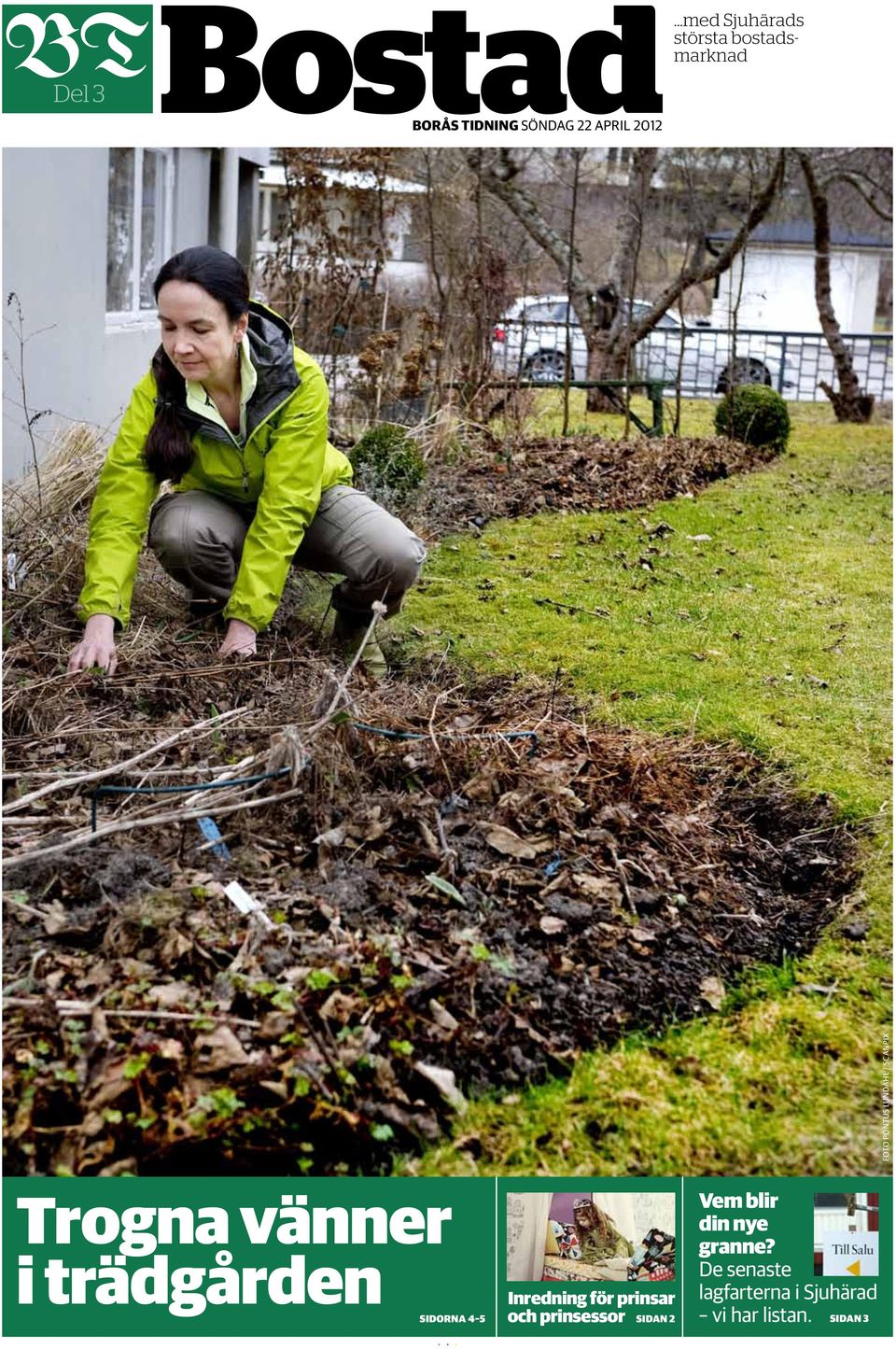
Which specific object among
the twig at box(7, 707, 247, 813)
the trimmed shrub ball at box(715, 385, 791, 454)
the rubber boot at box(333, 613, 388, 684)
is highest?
the trimmed shrub ball at box(715, 385, 791, 454)

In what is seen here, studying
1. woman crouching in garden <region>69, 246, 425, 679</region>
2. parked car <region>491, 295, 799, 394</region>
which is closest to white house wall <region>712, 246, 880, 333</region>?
parked car <region>491, 295, 799, 394</region>

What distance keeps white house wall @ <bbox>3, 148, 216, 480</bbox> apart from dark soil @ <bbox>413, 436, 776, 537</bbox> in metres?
2.03

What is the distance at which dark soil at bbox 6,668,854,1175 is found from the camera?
232 cm

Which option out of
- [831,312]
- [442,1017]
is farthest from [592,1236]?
[831,312]

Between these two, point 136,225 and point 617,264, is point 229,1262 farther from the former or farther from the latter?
point 617,264

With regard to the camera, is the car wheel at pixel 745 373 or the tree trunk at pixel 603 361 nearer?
the tree trunk at pixel 603 361

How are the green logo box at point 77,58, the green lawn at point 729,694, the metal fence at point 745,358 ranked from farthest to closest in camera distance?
the metal fence at point 745,358 → the green logo box at point 77,58 → the green lawn at point 729,694

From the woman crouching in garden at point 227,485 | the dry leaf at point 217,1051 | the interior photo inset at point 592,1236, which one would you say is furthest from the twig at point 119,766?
the interior photo inset at point 592,1236

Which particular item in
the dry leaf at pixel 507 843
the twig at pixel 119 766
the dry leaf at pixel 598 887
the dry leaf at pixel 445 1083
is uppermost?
the twig at pixel 119 766

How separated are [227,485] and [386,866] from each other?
1800 millimetres

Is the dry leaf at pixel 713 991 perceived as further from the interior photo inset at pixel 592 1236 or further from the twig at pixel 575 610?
the twig at pixel 575 610

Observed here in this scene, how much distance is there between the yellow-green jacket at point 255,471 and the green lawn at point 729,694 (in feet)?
3.95

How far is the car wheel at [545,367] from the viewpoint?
11545mm

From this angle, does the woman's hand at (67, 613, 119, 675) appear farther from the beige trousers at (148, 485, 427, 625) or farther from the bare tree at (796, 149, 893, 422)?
the bare tree at (796, 149, 893, 422)
